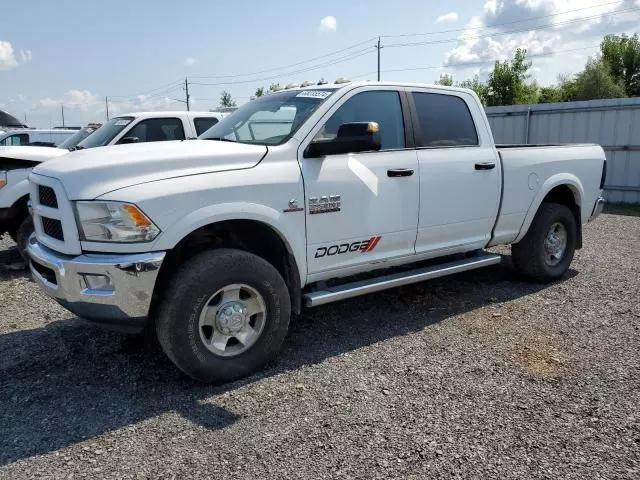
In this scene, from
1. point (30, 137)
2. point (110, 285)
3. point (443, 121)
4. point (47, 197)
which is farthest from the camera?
point (30, 137)

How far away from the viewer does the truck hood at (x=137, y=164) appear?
11.2 ft

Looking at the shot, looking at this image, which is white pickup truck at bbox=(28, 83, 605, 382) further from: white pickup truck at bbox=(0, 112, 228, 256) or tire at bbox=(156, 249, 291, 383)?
white pickup truck at bbox=(0, 112, 228, 256)

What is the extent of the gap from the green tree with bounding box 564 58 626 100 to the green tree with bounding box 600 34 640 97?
162 centimetres

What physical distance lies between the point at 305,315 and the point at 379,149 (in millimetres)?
1736

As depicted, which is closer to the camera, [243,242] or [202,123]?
[243,242]

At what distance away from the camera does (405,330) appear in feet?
15.6

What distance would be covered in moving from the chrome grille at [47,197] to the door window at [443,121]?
2883 millimetres

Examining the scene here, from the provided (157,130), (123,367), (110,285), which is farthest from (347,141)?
(157,130)

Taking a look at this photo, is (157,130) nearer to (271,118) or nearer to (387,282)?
(271,118)

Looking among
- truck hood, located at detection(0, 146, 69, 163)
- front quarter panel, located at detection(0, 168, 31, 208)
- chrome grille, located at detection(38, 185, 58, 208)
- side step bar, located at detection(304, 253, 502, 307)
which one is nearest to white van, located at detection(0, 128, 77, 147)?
truck hood, located at detection(0, 146, 69, 163)

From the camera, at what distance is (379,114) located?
15.2 feet

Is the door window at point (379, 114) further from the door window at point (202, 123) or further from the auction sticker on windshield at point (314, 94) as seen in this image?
the door window at point (202, 123)

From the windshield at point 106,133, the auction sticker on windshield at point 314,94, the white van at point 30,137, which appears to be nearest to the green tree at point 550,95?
the white van at point 30,137

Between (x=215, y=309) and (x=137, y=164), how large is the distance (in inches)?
41.6
